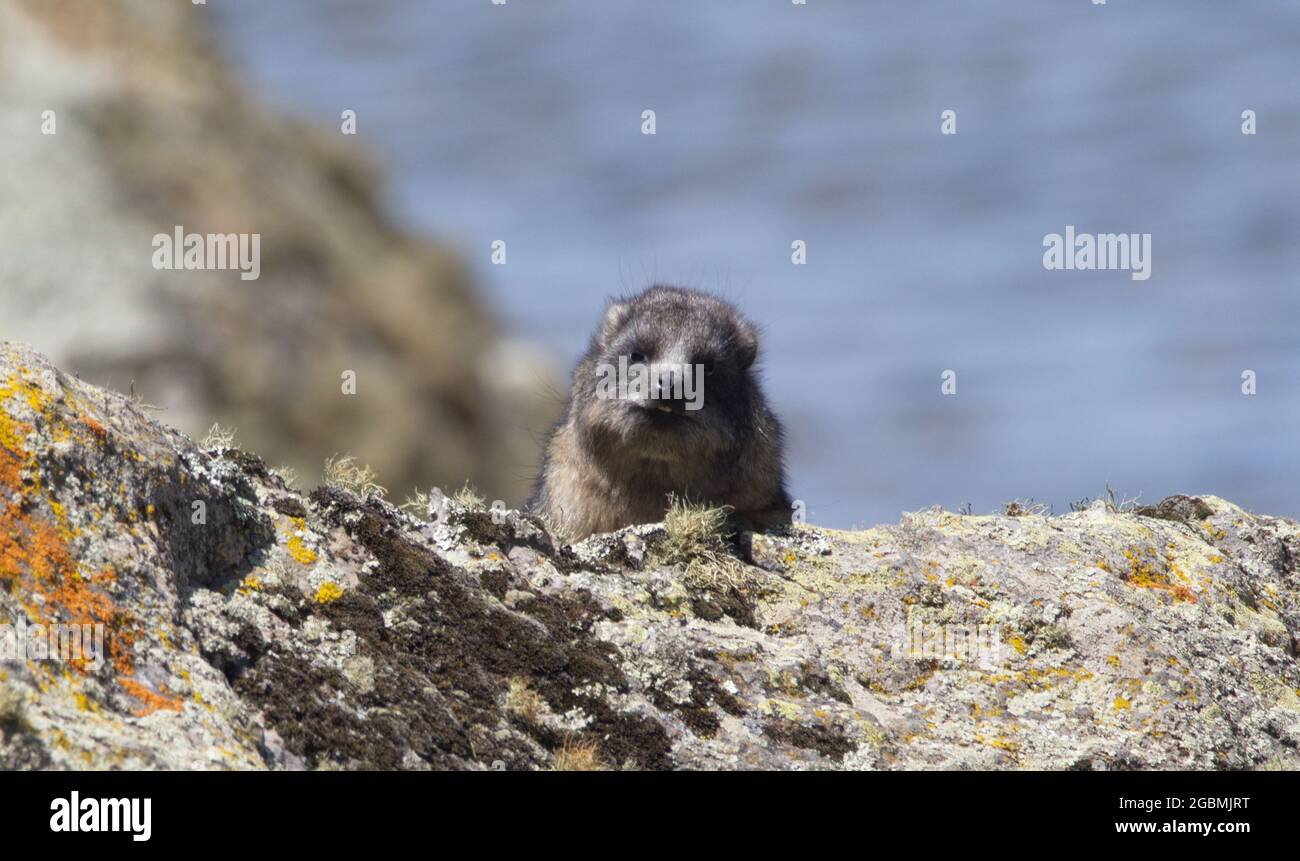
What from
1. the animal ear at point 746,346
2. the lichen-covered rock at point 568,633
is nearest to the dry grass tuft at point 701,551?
the lichen-covered rock at point 568,633

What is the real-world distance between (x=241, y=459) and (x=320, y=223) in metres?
24.4

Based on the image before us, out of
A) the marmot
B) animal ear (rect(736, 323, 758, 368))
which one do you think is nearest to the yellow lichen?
the marmot

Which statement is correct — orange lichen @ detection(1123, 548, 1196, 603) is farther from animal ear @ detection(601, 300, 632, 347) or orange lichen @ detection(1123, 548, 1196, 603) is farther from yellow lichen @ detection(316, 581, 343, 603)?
yellow lichen @ detection(316, 581, 343, 603)

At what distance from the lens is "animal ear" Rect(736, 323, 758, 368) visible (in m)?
11.0

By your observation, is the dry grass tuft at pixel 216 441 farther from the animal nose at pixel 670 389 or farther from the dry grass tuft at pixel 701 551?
the animal nose at pixel 670 389

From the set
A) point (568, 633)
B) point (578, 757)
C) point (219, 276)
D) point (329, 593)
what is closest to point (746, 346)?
point (568, 633)

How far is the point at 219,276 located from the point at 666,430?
691 inches

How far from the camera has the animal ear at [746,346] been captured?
11.0 m

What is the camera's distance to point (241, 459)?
291 inches

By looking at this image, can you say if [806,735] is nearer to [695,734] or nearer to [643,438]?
[695,734]

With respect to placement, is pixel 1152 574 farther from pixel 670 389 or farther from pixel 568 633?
pixel 568 633

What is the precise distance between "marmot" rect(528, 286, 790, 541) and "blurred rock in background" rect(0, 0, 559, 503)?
9.37m

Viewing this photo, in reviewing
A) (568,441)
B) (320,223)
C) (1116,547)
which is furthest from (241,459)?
(320,223)

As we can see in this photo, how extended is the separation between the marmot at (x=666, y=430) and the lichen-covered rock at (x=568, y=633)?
146 centimetres
